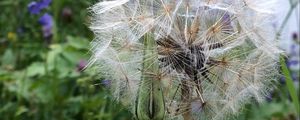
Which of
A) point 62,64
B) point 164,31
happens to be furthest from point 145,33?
point 62,64

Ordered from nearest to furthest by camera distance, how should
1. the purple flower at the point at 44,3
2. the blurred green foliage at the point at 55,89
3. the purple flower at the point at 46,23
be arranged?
1. the blurred green foliage at the point at 55,89
2. the purple flower at the point at 44,3
3. the purple flower at the point at 46,23

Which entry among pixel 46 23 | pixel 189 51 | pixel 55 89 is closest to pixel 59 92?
pixel 55 89

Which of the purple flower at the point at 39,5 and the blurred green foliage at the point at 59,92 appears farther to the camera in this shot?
the purple flower at the point at 39,5

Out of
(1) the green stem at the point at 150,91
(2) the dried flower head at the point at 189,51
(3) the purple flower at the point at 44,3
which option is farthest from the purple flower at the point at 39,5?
(1) the green stem at the point at 150,91

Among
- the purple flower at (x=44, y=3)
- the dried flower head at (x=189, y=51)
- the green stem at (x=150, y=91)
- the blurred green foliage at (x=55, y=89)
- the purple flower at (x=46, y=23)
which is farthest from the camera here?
the purple flower at (x=46, y=23)

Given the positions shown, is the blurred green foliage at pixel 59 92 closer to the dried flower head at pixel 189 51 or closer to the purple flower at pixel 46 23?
the purple flower at pixel 46 23

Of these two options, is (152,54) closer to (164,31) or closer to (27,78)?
(164,31)

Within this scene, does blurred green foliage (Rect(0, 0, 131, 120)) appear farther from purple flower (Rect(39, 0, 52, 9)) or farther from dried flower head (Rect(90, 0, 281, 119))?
dried flower head (Rect(90, 0, 281, 119))

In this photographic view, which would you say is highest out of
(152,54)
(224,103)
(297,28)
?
(152,54)
